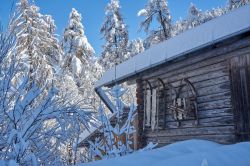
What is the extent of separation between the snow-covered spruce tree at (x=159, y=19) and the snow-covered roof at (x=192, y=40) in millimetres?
15768

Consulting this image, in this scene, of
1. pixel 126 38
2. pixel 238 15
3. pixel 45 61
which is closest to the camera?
pixel 238 15

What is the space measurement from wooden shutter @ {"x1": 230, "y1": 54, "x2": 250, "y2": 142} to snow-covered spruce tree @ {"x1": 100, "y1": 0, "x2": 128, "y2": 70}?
843 inches

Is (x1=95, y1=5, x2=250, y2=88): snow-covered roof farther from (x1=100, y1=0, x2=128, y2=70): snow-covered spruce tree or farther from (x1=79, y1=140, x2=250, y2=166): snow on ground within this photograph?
(x1=100, y1=0, x2=128, y2=70): snow-covered spruce tree

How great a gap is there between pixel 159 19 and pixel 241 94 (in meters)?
19.2

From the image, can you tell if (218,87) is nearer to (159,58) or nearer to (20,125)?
(159,58)

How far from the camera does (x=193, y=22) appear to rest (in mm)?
31422

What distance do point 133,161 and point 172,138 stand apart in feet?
23.7

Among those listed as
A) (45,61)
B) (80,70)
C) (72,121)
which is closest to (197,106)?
(72,121)

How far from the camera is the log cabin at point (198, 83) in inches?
273

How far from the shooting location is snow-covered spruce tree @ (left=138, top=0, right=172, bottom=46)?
25.3 m

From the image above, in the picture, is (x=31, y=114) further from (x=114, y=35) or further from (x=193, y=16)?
(x=193, y=16)

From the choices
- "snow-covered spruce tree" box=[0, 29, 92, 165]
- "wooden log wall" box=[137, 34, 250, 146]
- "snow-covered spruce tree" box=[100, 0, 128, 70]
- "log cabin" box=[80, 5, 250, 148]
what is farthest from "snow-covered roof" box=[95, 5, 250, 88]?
"snow-covered spruce tree" box=[100, 0, 128, 70]

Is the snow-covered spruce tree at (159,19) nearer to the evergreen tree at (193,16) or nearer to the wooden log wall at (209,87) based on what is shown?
the evergreen tree at (193,16)

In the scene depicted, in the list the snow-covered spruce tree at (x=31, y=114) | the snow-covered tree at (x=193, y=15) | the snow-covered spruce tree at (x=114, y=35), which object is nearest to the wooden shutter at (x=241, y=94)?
the snow-covered spruce tree at (x=31, y=114)
